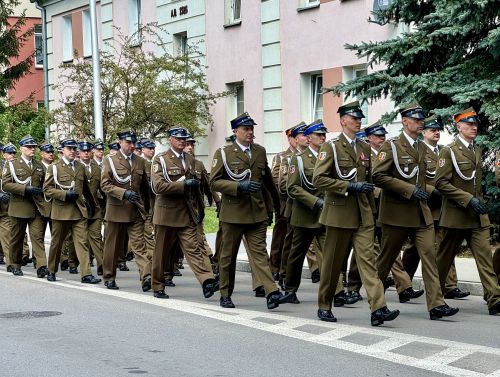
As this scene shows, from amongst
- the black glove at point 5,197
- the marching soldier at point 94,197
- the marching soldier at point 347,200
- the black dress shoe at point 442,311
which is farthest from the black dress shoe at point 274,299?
the black glove at point 5,197

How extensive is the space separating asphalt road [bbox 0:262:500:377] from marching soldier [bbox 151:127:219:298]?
366 millimetres

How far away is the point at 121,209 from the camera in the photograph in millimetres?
14758

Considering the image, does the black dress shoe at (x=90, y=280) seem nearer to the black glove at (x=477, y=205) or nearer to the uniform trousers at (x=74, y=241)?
the uniform trousers at (x=74, y=241)

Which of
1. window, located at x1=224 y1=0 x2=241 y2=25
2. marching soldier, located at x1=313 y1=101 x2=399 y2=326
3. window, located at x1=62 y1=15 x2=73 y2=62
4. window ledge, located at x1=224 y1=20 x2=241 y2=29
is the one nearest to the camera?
marching soldier, located at x1=313 y1=101 x2=399 y2=326

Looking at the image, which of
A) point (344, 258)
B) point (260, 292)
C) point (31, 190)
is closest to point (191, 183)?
point (260, 292)

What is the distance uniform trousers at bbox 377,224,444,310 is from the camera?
36.0 ft

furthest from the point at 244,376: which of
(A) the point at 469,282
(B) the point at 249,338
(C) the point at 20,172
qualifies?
(C) the point at 20,172

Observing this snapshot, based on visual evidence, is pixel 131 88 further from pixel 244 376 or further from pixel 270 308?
pixel 244 376

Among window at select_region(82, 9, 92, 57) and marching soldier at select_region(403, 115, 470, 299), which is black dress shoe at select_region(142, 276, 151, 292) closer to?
marching soldier at select_region(403, 115, 470, 299)

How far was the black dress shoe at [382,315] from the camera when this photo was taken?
10.5 metres

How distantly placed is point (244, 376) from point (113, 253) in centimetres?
663

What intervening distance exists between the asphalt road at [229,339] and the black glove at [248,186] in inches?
49.6

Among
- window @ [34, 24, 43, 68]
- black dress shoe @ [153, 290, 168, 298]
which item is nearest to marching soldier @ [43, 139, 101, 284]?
black dress shoe @ [153, 290, 168, 298]

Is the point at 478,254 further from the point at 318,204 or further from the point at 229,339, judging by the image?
the point at 229,339
